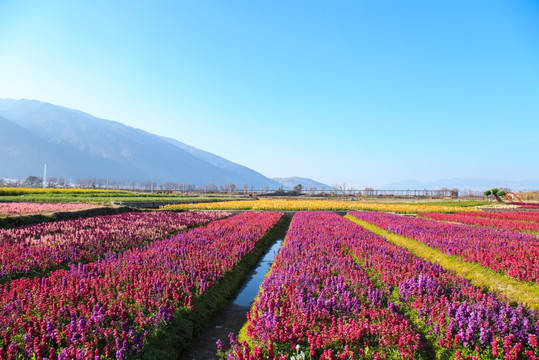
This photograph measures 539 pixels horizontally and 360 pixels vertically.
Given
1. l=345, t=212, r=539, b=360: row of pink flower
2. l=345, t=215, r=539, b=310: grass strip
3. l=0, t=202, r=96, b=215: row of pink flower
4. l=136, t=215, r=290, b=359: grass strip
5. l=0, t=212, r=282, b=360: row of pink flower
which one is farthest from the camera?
l=0, t=202, r=96, b=215: row of pink flower

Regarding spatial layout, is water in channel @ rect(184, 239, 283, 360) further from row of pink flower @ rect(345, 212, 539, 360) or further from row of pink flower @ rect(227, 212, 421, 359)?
row of pink flower @ rect(345, 212, 539, 360)

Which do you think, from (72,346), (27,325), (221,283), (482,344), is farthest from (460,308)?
(27,325)

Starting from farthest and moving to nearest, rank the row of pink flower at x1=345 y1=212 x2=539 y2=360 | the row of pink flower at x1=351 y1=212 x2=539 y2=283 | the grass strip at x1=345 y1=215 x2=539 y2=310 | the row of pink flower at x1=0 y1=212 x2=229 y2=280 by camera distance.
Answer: the row of pink flower at x1=351 y1=212 x2=539 y2=283 → the row of pink flower at x1=0 y1=212 x2=229 y2=280 → the grass strip at x1=345 y1=215 x2=539 y2=310 → the row of pink flower at x1=345 y1=212 x2=539 y2=360

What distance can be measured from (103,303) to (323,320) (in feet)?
13.6

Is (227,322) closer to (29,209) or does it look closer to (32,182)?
(29,209)

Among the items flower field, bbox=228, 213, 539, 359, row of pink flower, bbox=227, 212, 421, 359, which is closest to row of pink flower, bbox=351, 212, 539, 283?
flower field, bbox=228, 213, 539, 359

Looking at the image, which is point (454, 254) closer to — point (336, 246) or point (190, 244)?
point (336, 246)

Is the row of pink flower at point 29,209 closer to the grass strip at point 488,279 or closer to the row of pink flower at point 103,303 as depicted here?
the row of pink flower at point 103,303

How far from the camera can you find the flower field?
4977 millimetres

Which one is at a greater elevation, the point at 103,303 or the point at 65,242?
the point at 65,242

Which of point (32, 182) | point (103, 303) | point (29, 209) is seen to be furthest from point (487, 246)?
point (32, 182)

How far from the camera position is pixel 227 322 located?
7.20 meters

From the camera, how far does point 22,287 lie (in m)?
6.76

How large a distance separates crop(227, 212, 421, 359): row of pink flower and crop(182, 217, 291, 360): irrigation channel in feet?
2.20
